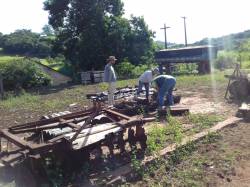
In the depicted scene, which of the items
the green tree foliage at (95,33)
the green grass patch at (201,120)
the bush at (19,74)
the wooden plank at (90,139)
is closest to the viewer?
the wooden plank at (90,139)

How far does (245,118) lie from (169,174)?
150 inches

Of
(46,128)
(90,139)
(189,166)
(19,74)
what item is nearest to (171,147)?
(189,166)

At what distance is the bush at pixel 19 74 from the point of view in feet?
72.2

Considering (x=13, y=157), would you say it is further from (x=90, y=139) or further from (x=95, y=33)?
(x=95, y=33)

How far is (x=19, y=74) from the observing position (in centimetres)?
2259

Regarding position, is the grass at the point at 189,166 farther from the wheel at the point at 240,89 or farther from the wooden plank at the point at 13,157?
the wheel at the point at 240,89

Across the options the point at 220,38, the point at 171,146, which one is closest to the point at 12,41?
the point at 220,38

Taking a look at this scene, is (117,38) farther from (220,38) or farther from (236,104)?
(220,38)

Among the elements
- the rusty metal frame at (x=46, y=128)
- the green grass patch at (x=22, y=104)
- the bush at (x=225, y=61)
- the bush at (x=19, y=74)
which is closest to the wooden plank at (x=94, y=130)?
the rusty metal frame at (x=46, y=128)

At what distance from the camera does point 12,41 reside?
49250mm

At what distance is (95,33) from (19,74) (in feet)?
23.7

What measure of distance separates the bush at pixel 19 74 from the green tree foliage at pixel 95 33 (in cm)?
514

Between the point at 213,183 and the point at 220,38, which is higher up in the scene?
the point at 220,38

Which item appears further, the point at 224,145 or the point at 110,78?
the point at 110,78
